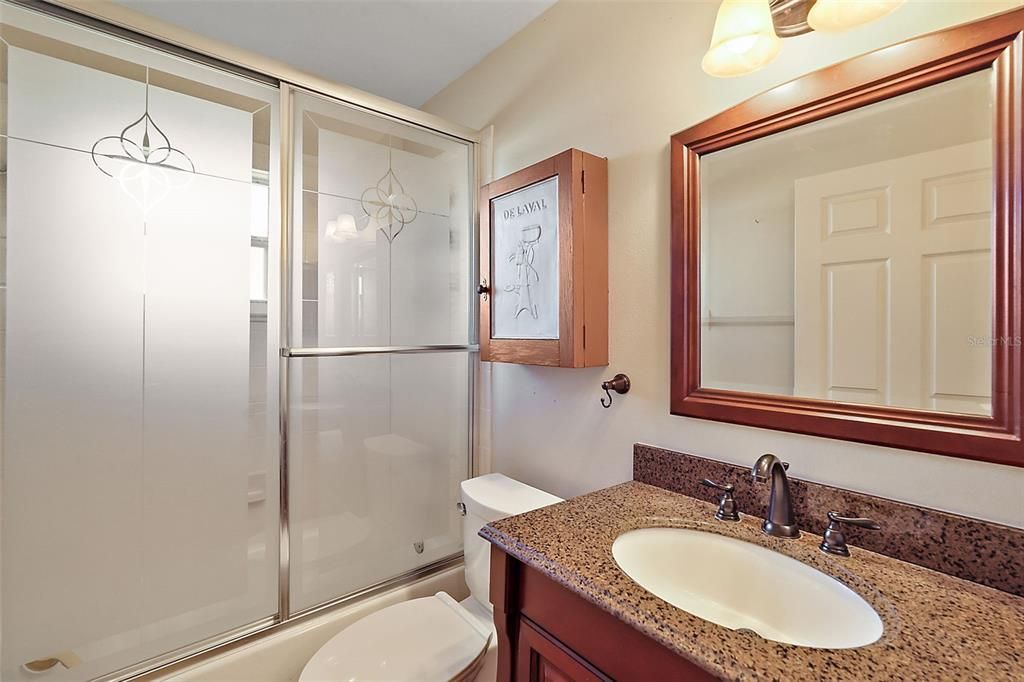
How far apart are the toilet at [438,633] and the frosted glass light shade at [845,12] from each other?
4.39ft

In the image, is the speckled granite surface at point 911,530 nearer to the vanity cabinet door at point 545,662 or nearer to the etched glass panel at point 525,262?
the vanity cabinet door at point 545,662

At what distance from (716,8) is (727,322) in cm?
78

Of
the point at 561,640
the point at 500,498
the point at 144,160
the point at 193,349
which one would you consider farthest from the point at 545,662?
the point at 144,160

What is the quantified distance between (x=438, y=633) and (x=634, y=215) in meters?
1.35

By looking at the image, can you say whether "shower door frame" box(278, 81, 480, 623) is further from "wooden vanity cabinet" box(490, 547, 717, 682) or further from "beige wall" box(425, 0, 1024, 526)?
"wooden vanity cabinet" box(490, 547, 717, 682)

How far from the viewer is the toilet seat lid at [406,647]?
1195 millimetres

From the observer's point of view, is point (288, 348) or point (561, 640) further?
point (288, 348)

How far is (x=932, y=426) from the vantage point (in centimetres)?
82

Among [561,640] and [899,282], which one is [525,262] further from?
[561,640]

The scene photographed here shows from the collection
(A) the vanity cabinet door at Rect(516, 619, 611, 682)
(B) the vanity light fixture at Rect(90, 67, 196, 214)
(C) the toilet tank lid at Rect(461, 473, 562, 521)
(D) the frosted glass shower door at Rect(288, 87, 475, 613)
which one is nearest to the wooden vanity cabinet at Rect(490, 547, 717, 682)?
(A) the vanity cabinet door at Rect(516, 619, 611, 682)

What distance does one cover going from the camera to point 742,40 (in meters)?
0.97

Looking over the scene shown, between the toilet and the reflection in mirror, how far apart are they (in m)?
0.80

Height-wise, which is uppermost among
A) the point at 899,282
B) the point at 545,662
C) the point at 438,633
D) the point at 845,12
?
the point at 845,12

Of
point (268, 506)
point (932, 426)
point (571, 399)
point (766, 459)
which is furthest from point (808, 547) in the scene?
point (268, 506)
